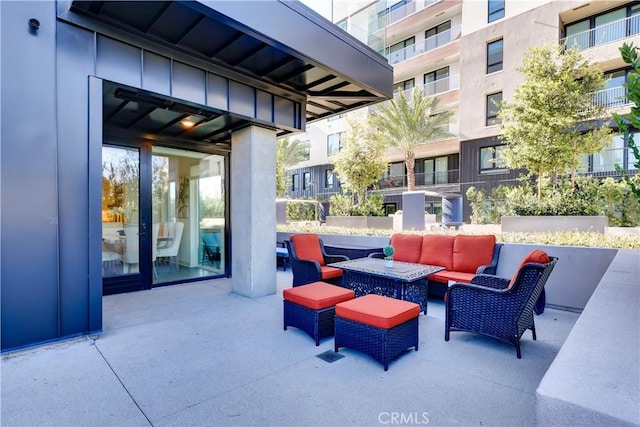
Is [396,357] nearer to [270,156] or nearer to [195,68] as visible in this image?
[270,156]

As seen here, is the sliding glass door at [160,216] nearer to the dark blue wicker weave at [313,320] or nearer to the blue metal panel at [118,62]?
the blue metal panel at [118,62]

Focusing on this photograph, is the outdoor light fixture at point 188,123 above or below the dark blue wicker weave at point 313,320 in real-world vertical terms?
above

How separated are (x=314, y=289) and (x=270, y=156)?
2818 millimetres

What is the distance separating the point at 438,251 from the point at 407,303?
8.16 ft

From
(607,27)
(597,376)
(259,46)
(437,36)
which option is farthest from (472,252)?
(437,36)

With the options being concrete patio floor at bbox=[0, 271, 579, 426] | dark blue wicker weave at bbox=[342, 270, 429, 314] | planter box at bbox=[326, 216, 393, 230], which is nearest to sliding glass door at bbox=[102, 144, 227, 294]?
concrete patio floor at bbox=[0, 271, 579, 426]

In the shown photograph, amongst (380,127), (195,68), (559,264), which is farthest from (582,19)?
(195,68)

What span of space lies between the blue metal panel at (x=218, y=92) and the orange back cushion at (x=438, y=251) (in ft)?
Answer: 13.5

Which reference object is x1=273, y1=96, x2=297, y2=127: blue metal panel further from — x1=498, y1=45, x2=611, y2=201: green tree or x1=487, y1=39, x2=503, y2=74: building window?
x1=487, y1=39, x2=503, y2=74: building window

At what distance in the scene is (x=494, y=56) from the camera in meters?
16.8

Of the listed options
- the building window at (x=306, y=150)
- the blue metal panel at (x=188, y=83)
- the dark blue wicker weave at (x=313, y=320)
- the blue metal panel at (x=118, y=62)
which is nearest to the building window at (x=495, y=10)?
the building window at (x=306, y=150)

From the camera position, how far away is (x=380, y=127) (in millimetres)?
18078

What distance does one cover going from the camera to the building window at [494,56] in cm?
1658

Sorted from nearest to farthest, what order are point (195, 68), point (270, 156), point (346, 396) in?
point (346, 396) → point (195, 68) → point (270, 156)
